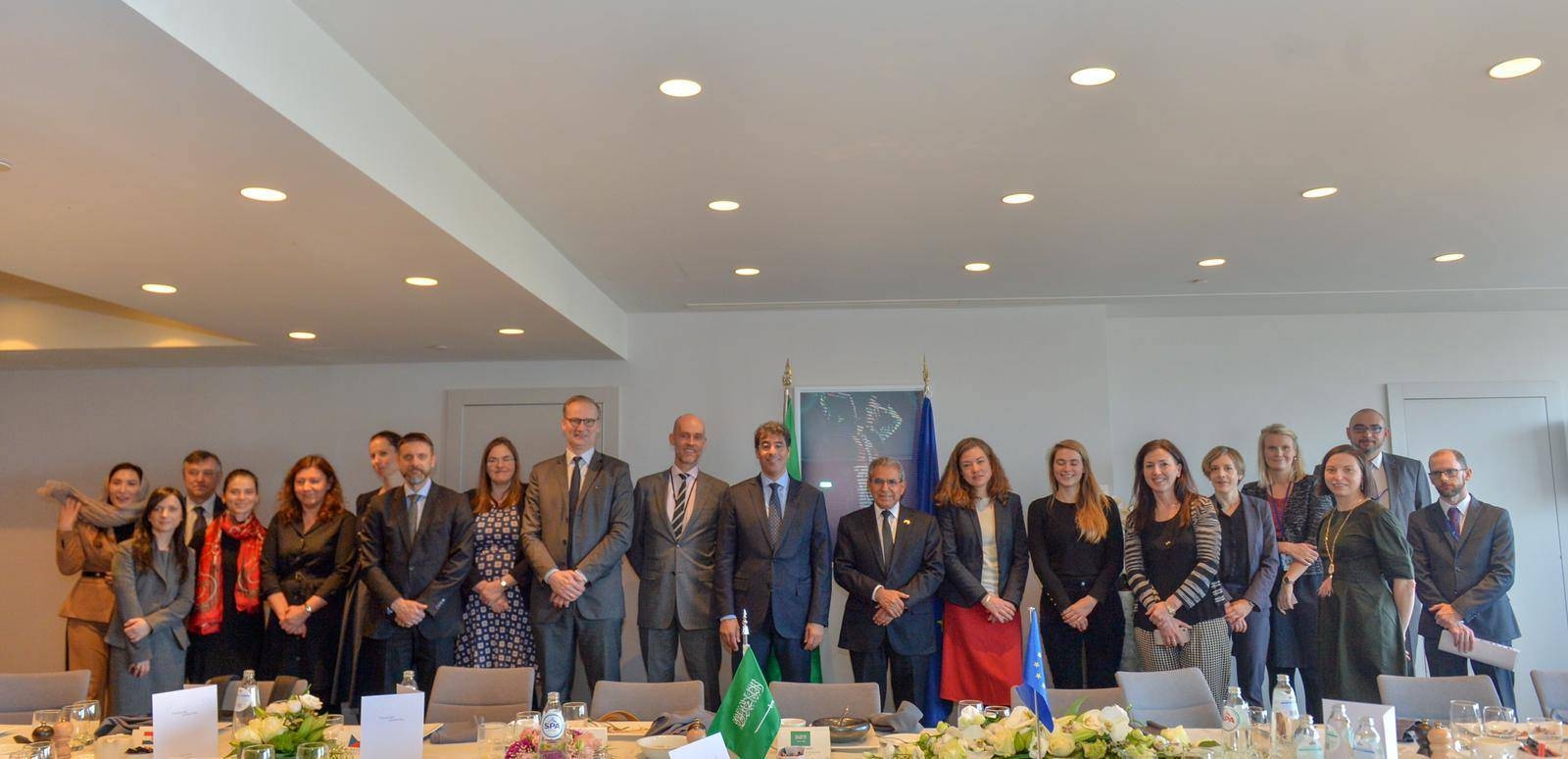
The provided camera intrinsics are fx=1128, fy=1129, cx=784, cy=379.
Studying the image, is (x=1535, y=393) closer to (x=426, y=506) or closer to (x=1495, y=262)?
(x=1495, y=262)

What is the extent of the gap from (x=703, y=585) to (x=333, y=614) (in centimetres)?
202

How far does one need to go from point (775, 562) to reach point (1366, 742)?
3515 millimetres

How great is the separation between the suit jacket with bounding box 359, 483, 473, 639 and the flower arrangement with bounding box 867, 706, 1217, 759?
11.9 ft

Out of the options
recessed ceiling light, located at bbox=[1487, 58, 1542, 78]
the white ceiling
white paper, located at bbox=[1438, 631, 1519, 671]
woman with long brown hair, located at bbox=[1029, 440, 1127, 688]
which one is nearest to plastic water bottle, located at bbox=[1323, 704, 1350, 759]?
the white ceiling

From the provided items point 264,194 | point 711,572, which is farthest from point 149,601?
point 264,194

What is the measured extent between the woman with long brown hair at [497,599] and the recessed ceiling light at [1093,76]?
3874 millimetres

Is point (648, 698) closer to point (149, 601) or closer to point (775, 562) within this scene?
point (775, 562)

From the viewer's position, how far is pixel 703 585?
6055 mm

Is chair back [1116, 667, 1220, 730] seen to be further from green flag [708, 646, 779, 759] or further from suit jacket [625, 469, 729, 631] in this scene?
suit jacket [625, 469, 729, 631]

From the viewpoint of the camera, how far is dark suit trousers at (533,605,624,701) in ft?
19.1

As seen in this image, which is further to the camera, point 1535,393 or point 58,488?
point 1535,393

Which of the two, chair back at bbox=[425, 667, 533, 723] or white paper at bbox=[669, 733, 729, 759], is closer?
white paper at bbox=[669, 733, 729, 759]

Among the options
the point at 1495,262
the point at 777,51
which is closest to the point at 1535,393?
the point at 1495,262

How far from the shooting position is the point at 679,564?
6.06 m
